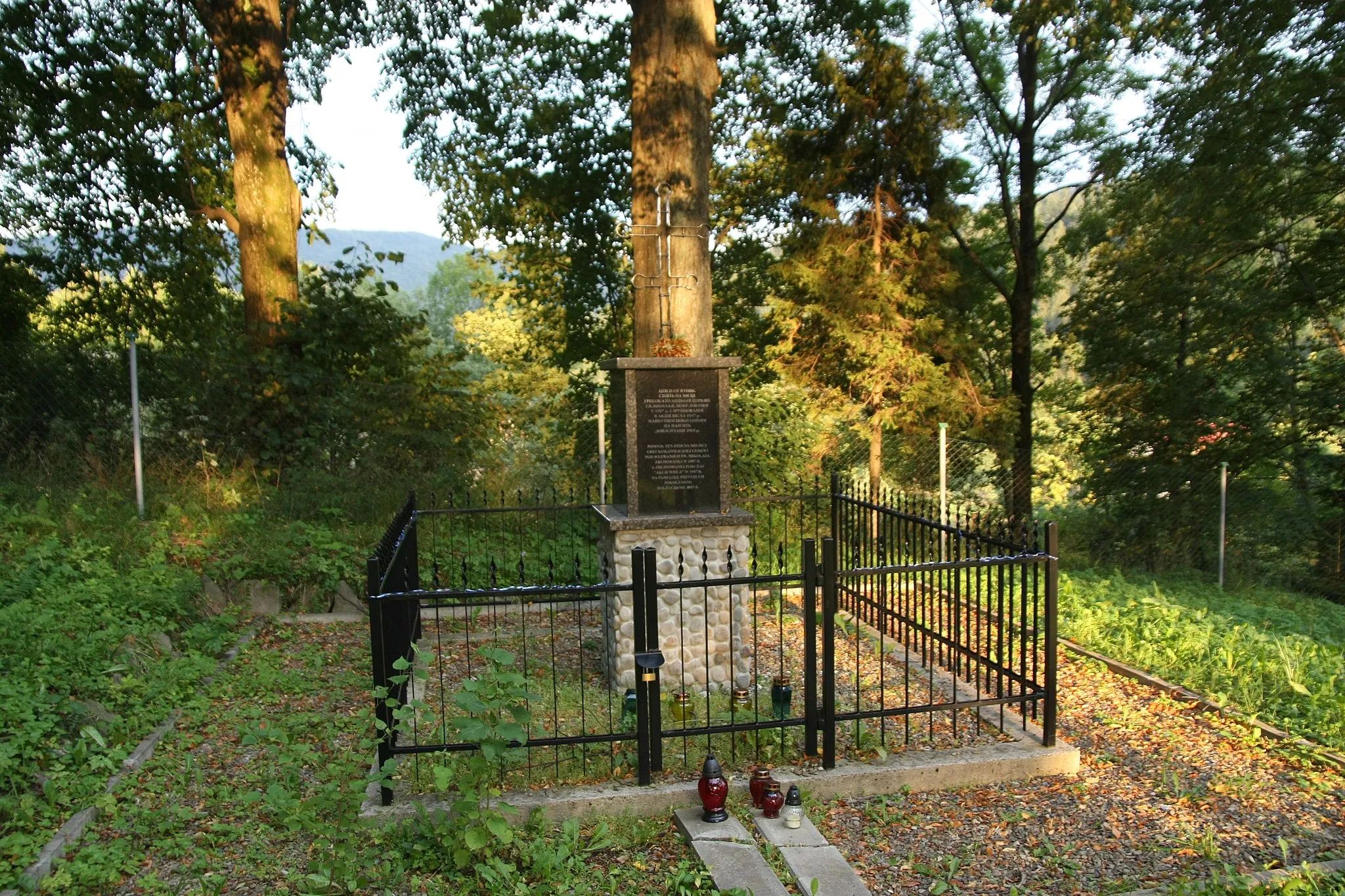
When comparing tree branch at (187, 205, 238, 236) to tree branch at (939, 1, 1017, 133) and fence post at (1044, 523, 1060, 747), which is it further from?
tree branch at (939, 1, 1017, 133)

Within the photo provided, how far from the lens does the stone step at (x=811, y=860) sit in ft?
11.3

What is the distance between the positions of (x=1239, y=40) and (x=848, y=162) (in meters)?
4.97

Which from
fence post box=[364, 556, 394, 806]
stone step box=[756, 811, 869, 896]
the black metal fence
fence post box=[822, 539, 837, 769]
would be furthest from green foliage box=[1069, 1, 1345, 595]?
fence post box=[364, 556, 394, 806]

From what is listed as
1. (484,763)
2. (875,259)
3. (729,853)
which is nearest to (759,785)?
(729,853)

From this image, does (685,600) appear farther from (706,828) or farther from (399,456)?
(399,456)

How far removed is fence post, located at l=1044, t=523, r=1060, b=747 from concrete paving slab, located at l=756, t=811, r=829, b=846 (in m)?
1.52

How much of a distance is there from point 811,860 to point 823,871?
3.7 inches

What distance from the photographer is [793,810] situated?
3939mm

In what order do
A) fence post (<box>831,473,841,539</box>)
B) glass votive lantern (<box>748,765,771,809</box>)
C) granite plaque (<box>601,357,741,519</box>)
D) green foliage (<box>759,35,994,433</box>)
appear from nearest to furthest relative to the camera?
glass votive lantern (<box>748,765,771,809</box>) < granite plaque (<box>601,357,741,519</box>) < fence post (<box>831,473,841,539</box>) < green foliage (<box>759,35,994,433</box>)

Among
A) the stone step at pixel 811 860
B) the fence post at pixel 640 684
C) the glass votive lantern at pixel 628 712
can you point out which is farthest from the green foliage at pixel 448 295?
the stone step at pixel 811 860

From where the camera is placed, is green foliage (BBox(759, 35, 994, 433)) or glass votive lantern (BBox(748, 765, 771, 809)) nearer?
glass votive lantern (BBox(748, 765, 771, 809))

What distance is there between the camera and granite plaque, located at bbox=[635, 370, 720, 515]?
5730mm

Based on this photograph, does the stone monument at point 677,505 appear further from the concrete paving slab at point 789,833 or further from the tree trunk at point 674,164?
the concrete paving slab at point 789,833

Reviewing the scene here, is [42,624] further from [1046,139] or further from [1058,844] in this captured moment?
[1046,139]
